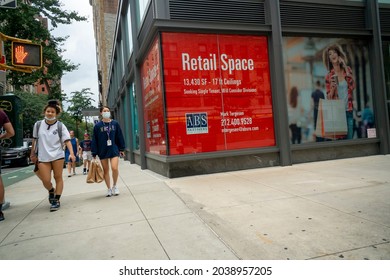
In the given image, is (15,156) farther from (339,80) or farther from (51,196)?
(339,80)

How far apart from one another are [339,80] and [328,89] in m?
0.54

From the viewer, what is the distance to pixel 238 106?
26.8 feet

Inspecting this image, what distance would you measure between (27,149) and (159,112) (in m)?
14.9

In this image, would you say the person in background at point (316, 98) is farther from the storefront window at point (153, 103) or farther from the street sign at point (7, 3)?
the street sign at point (7, 3)

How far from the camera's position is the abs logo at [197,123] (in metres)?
7.65

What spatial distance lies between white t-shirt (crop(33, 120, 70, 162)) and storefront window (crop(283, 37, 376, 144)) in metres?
6.38

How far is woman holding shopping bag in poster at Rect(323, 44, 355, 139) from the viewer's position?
29.6 ft

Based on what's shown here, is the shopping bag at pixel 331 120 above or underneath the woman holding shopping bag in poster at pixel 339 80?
underneath

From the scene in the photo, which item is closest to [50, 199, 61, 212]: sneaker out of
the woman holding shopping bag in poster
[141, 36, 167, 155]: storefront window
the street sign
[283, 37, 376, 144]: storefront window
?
[141, 36, 167, 155]: storefront window

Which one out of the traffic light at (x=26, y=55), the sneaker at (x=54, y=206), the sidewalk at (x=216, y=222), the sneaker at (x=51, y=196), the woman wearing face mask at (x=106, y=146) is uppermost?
the traffic light at (x=26, y=55)

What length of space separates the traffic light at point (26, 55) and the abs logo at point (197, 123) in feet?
12.2

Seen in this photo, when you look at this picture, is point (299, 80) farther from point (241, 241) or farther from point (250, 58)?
point (241, 241)

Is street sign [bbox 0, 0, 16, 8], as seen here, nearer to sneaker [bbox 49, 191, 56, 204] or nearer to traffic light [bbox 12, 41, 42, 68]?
traffic light [bbox 12, 41, 42, 68]

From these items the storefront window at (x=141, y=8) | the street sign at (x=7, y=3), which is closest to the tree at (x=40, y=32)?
the storefront window at (x=141, y=8)
